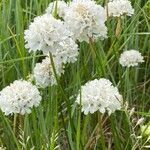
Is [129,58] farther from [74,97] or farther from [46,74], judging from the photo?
[46,74]

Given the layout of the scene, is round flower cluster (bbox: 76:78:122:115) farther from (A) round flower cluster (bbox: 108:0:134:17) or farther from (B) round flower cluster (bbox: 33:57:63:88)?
(A) round flower cluster (bbox: 108:0:134:17)

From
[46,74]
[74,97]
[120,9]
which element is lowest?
[74,97]

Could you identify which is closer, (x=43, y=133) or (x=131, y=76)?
(x=43, y=133)

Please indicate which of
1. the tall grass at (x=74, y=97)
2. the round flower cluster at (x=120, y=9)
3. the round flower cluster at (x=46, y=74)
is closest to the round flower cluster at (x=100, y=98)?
the tall grass at (x=74, y=97)

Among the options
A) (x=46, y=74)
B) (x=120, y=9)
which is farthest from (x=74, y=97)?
(x=120, y=9)

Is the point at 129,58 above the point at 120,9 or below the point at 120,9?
below

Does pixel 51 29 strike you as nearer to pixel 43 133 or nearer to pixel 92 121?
pixel 43 133

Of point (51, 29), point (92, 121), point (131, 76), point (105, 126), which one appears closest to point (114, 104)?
point (51, 29)
